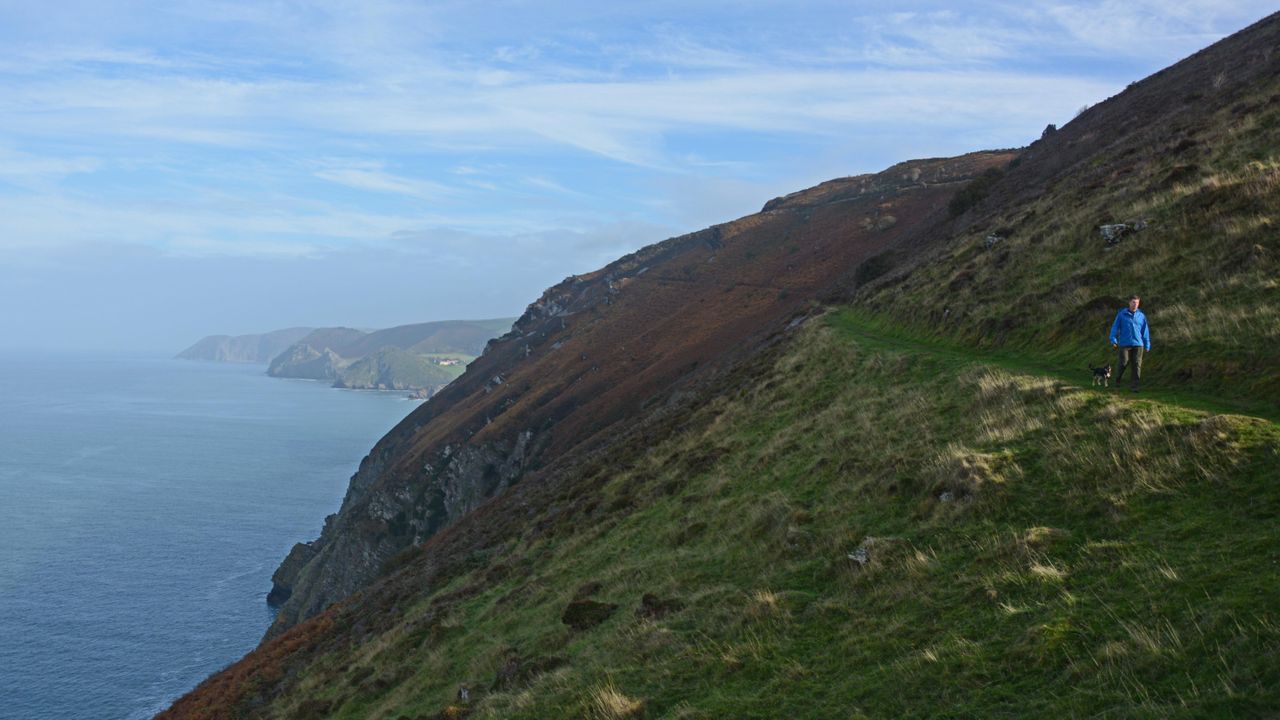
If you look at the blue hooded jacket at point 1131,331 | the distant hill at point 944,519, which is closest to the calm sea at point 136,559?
the distant hill at point 944,519

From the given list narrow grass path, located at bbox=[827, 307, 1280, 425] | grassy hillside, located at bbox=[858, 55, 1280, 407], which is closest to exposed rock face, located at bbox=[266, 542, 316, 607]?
narrow grass path, located at bbox=[827, 307, 1280, 425]

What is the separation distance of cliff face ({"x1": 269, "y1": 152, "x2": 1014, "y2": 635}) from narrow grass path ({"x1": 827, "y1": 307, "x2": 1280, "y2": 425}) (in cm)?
1841

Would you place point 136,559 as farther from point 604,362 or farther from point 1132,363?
point 1132,363

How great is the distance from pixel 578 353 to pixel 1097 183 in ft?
212

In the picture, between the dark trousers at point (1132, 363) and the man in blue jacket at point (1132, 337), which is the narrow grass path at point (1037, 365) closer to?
the dark trousers at point (1132, 363)

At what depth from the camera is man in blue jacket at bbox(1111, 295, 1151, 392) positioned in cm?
1520

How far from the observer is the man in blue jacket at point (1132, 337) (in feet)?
49.9

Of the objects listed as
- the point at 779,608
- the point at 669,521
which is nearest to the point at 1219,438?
the point at 779,608

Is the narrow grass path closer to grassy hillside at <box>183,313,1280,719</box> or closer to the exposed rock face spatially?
grassy hillside at <box>183,313,1280,719</box>

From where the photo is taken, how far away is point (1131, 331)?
15453 millimetres

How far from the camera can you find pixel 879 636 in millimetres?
9656

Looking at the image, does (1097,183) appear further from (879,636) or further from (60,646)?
(60,646)

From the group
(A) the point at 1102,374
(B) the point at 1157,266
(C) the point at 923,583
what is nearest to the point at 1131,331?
(A) the point at 1102,374

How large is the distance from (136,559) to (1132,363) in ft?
324
